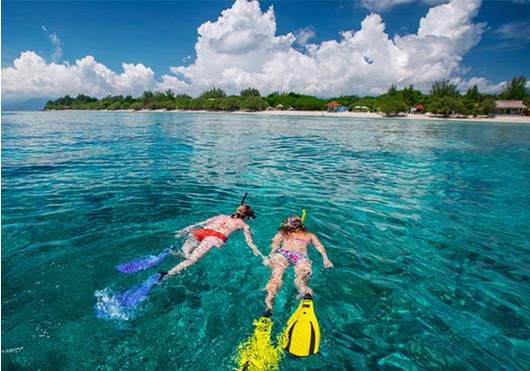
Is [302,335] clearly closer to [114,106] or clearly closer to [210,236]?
[210,236]

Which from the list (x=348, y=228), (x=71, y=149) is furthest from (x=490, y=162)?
(x=71, y=149)

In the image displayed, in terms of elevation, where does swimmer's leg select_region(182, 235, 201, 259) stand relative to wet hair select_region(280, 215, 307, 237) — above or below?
below

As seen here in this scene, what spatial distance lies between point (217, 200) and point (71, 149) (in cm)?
1498

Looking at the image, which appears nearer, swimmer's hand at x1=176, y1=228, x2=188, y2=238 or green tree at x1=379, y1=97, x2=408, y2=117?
swimmer's hand at x1=176, y1=228, x2=188, y2=238

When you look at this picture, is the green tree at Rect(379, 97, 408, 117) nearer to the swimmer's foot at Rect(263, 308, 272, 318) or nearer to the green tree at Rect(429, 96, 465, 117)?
Answer: the green tree at Rect(429, 96, 465, 117)

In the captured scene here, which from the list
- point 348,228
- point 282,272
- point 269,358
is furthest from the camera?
point 348,228

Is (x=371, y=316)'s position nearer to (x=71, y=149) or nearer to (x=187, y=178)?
(x=187, y=178)

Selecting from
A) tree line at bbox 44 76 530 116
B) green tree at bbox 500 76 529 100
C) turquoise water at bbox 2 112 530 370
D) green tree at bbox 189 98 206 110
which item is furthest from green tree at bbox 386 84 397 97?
turquoise water at bbox 2 112 530 370

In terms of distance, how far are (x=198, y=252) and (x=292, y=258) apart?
1.97 metres

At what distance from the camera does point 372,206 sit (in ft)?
31.0

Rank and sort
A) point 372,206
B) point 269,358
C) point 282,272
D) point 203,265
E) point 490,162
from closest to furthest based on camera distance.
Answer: point 269,358 → point 282,272 → point 203,265 → point 372,206 → point 490,162

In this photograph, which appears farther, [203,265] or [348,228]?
[348,228]

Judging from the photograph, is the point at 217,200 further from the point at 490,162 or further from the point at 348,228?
the point at 490,162

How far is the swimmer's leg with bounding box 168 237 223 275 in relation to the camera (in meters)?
5.64
